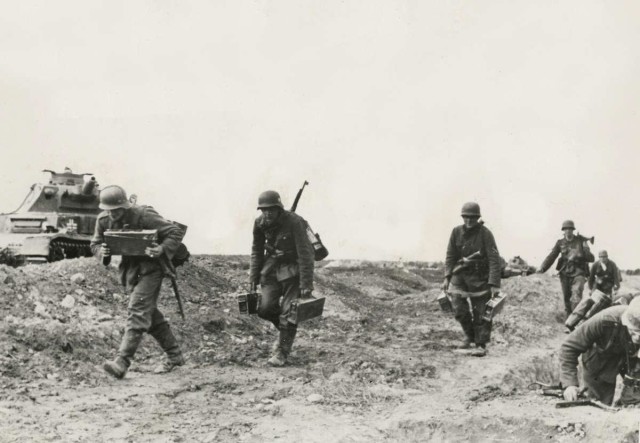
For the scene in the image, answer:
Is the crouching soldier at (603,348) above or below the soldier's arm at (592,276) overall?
below

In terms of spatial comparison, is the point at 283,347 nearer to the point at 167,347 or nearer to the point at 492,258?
the point at 167,347

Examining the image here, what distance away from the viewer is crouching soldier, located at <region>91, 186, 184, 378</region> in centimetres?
677

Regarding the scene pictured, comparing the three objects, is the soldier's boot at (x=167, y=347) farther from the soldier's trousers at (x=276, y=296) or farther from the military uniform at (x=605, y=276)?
the military uniform at (x=605, y=276)

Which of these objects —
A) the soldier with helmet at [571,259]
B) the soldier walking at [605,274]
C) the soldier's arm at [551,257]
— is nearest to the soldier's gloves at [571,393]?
the soldier with helmet at [571,259]

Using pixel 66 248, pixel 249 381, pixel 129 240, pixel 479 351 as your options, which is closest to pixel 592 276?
pixel 479 351

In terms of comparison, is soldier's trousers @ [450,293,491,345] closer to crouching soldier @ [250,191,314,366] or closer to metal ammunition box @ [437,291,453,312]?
metal ammunition box @ [437,291,453,312]

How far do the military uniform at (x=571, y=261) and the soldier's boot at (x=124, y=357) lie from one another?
831 cm

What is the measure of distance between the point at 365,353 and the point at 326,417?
9.81 ft

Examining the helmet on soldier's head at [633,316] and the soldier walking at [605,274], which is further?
the soldier walking at [605,274]

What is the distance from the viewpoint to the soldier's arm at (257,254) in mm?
8055

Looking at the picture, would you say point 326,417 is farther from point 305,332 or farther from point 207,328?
point 305,332

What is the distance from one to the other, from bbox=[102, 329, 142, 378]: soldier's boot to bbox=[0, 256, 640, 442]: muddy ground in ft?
0.38

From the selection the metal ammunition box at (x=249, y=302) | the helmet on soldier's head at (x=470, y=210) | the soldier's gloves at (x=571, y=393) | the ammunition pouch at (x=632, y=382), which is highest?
the helmet on soldier's head at (x=470, y=210)

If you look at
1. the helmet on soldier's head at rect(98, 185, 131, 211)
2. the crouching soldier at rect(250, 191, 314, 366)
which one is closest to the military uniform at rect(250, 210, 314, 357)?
the crouching soldier at rect(250, 191, 314, 366)
